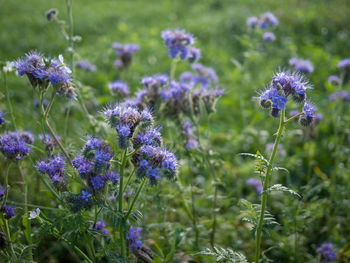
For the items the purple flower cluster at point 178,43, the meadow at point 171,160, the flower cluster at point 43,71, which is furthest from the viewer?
the purple flower cluster at point 178,43

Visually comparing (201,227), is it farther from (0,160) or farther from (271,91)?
(0,160)

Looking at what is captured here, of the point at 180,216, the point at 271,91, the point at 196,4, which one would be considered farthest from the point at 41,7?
the point at 271,91

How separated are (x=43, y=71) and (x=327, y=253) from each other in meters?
2.63

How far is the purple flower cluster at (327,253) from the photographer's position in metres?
2.81

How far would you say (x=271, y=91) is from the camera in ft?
6.79

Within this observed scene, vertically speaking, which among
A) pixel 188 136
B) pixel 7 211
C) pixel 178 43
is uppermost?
pixel 178 43

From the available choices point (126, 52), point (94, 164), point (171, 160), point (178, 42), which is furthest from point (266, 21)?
point (94, 164)

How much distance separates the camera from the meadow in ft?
6.66

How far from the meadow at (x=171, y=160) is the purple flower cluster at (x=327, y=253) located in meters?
0.01

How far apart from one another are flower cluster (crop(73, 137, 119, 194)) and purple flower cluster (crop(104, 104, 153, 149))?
123 mm

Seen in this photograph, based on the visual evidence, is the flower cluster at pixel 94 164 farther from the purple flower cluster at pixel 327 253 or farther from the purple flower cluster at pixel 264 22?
the purple flower cluster at pixel 264 22

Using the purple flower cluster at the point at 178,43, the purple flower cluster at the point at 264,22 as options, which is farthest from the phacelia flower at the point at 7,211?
the purple flower cluster at the point at 264,22

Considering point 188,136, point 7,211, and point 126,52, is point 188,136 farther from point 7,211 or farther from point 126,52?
point 126,52

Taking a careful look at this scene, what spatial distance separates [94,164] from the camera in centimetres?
192
